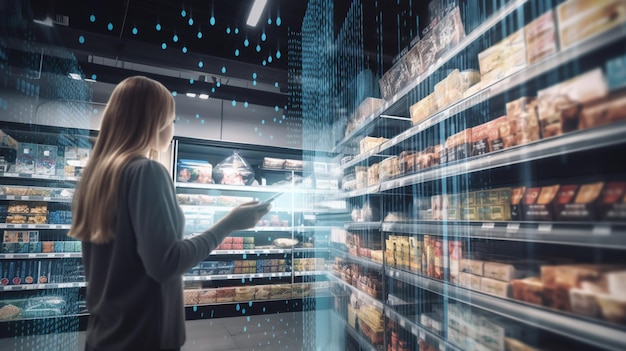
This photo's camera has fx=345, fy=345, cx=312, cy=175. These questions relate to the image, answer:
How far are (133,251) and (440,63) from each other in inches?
67.4

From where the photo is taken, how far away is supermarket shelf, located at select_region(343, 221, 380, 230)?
8.86 ft

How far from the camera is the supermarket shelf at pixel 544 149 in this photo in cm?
98

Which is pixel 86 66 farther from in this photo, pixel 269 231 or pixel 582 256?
pixel 582 256

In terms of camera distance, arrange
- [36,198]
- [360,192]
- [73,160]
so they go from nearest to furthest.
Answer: [360,192]
[36,198]
[73,160]

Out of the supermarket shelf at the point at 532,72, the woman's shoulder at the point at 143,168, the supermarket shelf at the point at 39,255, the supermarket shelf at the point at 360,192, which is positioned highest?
the supermarket shelf at the point at 532,72

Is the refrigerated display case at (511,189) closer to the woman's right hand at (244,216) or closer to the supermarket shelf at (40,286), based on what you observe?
the woman's right hand at (244,216)

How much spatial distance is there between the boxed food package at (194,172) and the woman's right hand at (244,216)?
3558 millimetres

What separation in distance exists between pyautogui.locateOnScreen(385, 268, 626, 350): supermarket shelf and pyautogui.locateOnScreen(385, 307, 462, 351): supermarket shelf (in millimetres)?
240

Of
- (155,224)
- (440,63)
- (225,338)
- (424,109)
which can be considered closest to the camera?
(155,224)

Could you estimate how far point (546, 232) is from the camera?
3.86 feet

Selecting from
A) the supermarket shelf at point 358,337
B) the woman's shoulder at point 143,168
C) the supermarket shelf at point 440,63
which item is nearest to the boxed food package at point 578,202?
the supermarket shelf at point 440,63

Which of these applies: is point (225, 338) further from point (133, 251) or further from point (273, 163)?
point (133, 251)

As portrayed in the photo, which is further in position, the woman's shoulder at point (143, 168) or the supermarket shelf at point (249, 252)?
the supermarket shelf at point (249, 252)

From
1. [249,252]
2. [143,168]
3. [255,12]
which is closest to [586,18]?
[143,168]
